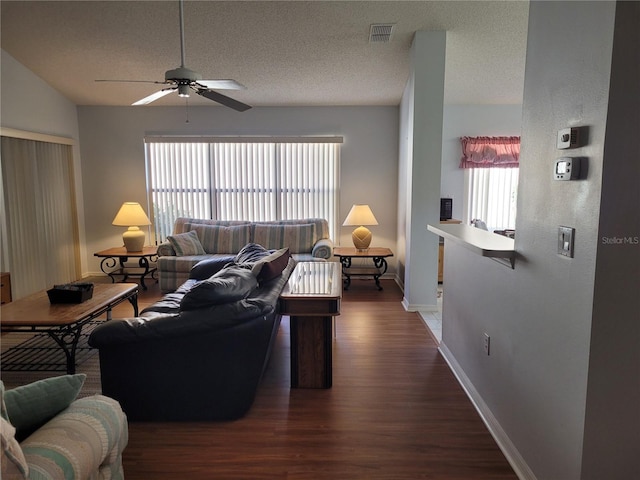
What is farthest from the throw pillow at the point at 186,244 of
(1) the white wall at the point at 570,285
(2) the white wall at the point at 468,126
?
(1) the white wall at the point at 570,285

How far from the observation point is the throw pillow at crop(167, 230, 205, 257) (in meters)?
5.29

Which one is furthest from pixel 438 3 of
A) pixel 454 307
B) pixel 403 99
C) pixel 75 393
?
pixel 75 393

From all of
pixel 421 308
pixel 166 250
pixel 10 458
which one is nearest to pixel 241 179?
pixel 166 250

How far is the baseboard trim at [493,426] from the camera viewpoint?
1.93m

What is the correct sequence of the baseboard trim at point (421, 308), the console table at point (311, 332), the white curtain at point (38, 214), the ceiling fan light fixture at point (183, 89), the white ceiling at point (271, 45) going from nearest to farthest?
the console table at point (311, 332)
the ceiling fan light fixture at point (183, 89)
the white ceiling at point (271, 45)
the baseboard trim at point (421, 308)
the white curtain at point (38, 214)

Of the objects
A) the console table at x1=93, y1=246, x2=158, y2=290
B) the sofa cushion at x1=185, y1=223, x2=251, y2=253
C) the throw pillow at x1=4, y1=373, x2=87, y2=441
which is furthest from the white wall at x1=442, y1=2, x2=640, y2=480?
the console table at x1=93, y1=246, x2=158, y2=290

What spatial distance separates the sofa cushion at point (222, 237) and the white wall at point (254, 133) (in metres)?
1.26

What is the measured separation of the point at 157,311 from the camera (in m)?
2.92

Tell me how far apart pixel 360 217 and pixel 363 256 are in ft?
1.79

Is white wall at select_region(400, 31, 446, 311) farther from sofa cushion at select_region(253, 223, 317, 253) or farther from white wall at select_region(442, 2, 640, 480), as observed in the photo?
white wall at select_region(442, 2, 640, 480)

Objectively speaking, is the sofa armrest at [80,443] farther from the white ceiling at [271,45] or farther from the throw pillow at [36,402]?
the white ceiling at [271,45]

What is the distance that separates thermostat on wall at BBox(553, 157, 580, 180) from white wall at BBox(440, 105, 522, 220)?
4.52 m

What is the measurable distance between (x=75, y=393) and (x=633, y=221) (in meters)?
1.97

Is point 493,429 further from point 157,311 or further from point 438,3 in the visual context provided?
point 438,3
